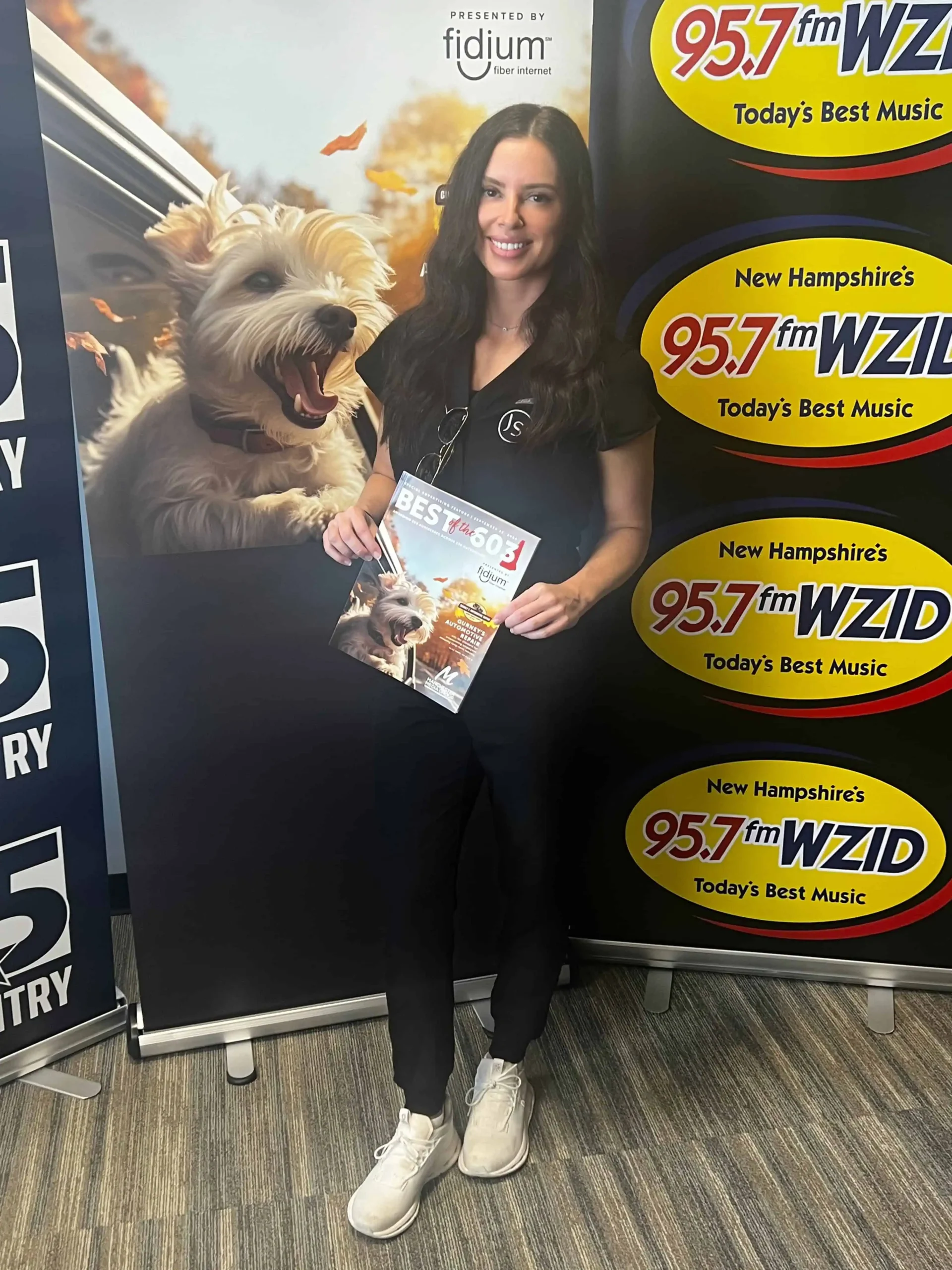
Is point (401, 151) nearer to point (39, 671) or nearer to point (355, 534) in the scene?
point (355, 534)

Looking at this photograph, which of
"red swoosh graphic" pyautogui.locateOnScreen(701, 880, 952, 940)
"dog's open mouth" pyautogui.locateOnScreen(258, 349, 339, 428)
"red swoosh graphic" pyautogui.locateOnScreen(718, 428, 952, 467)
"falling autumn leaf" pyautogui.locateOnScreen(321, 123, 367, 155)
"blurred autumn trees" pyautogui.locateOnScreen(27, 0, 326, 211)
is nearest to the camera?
"blurred autumn trees" pyautogui.locateOnScreen(27, 0, 326, 211)

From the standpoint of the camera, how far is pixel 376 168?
1.47 m

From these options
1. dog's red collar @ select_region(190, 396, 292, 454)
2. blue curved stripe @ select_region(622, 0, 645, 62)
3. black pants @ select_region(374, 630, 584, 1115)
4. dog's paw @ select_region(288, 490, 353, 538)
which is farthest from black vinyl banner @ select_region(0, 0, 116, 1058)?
blue curved stripe @ select_region(622, 0, 645, 62)

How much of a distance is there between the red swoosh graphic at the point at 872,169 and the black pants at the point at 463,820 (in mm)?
758

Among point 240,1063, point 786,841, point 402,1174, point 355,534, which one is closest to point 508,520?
point 355,534

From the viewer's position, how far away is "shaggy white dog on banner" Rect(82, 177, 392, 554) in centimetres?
149

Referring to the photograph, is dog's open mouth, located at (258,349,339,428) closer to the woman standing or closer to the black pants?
the woman standing

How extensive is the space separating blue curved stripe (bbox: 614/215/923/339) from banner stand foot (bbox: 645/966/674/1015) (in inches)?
49.8

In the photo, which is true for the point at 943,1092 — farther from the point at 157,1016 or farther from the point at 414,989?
the point at 157,1016

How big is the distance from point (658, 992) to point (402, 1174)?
671 millimetres

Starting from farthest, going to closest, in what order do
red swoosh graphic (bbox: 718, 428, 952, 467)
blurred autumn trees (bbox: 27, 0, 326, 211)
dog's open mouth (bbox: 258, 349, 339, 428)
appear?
red swoosh graphic (bbox: 718, 428, 952, 467) → dog's open mouth (bbox: 258, 349, 339, 428) → blurred autumn trees (bbox: 27, 0, 326, 211)

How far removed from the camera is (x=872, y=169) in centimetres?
155

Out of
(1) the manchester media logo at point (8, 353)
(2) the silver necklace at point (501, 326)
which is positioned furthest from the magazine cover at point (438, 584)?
(1) the manchester media logo at point (8, 353)

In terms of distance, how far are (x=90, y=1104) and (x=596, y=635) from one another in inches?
47.9
